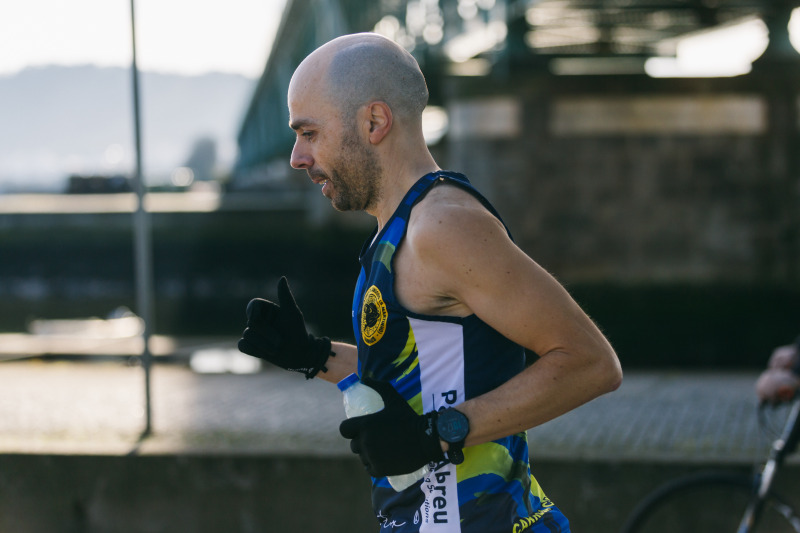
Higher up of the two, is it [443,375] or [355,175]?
[355,175]

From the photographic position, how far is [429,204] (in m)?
1.89

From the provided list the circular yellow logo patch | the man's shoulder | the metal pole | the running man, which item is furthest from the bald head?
the metal pole

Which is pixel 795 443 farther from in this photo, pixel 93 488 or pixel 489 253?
pixel 93 488

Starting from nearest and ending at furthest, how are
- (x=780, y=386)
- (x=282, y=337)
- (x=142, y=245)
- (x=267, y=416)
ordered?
(x=282, y=337)
(x=780, y=386)
(x=142, y=245)
(x=267, y=416)

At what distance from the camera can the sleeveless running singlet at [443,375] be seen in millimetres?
1924

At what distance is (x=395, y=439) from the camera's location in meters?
1.83

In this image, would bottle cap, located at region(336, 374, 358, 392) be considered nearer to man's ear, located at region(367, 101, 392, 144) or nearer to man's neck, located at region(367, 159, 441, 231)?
man's neck, located at region(367, 159, 441, 231)

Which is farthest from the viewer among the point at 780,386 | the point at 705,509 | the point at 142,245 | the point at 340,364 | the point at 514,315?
the point at 142,245

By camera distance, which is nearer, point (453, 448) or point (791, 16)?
point (453, 448)

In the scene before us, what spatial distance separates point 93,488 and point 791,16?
499 inches

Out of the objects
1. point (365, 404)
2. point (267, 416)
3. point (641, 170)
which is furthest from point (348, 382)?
point (641, 170)

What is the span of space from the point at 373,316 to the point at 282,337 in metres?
0.38

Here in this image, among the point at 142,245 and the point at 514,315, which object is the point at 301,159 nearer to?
the point at 514,315

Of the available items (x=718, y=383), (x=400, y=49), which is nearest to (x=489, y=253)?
(x=400, y=49)
